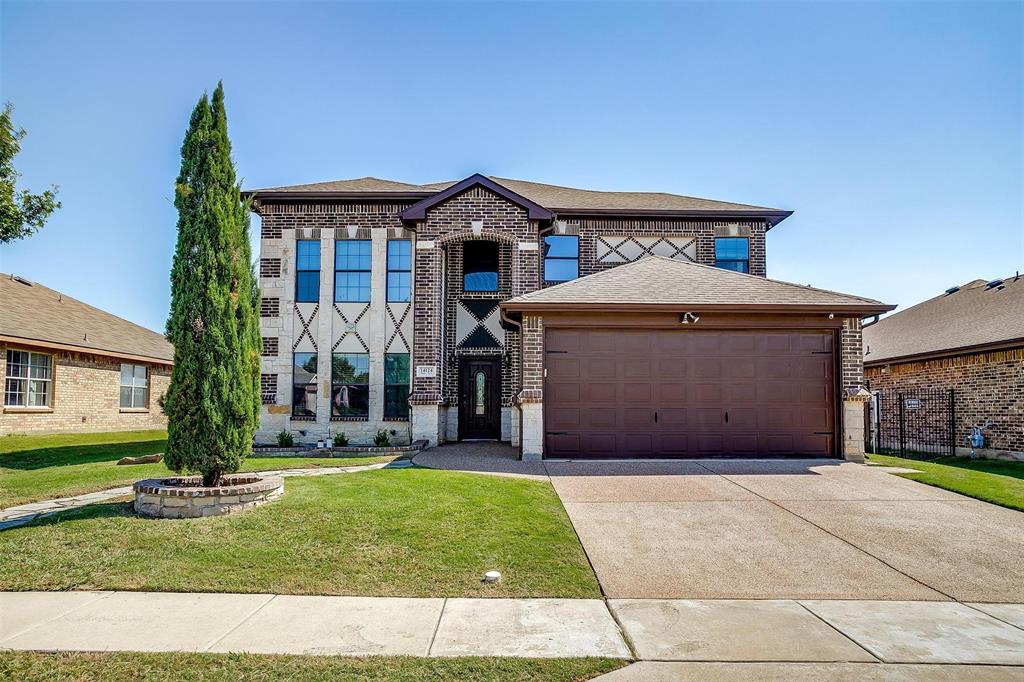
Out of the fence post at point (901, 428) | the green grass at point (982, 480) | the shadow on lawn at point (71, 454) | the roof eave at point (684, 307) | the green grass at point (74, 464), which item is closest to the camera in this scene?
the green grass at point (982, 480)

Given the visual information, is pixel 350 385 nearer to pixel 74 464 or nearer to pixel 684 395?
pixel 74 464

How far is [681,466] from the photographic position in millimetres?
11469

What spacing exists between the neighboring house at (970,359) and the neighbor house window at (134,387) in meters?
26.6

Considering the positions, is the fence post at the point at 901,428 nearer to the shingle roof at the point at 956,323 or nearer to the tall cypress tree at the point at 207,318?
the shingle roof at the point at 956,323

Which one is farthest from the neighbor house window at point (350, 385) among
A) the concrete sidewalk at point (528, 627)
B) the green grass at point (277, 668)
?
the green grass at point (277, 668)

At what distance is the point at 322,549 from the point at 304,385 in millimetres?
10788

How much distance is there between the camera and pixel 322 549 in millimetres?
6473

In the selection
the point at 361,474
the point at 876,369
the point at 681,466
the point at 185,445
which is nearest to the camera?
the point at 185,445

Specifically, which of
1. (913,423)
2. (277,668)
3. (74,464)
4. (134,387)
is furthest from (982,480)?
(134,387)

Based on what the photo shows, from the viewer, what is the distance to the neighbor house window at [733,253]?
17906mm

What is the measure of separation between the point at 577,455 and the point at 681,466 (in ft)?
7.19

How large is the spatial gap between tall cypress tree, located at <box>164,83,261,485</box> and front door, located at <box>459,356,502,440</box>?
9.03 meters

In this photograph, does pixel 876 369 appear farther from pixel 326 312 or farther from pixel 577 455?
pixel 326 312

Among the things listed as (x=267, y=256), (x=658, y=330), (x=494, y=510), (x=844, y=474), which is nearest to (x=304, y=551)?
(x=494, y=510)
